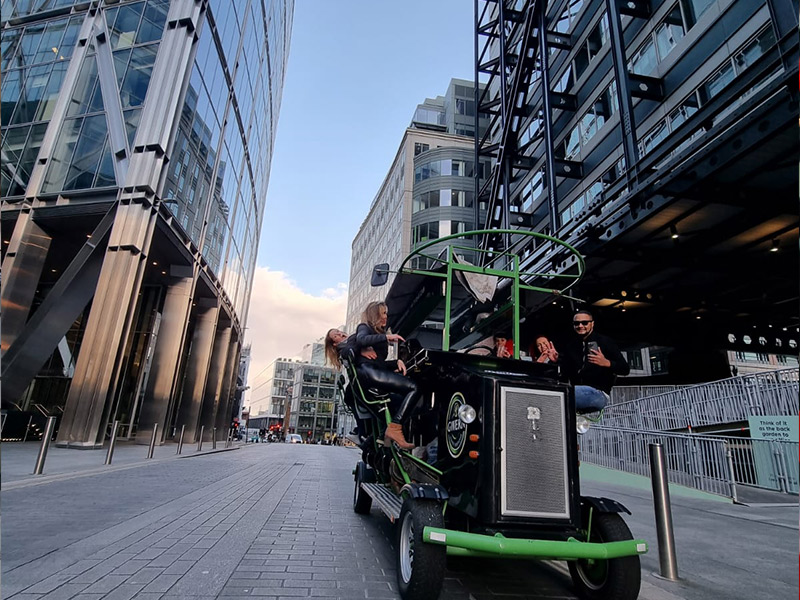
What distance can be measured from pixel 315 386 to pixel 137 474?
318ft

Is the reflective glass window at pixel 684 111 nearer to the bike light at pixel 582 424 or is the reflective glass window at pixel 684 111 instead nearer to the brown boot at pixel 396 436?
the bike light at pixel 582 424

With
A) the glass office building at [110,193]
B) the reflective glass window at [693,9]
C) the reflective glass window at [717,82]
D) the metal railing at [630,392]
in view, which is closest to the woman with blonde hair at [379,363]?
the glass office building at [110,193]

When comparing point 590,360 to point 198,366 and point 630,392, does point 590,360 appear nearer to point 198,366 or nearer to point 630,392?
point 630,392

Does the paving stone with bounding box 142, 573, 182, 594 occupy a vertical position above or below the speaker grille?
below

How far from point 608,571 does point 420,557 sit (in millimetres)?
1391

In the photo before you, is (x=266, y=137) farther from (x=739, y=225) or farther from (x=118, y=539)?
(x=118, y=539)

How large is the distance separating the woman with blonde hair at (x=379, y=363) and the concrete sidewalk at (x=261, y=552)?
49.4 inches

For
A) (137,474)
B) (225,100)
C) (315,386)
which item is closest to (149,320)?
(225,100)

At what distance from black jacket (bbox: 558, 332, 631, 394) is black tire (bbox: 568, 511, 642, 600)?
4.64 feet

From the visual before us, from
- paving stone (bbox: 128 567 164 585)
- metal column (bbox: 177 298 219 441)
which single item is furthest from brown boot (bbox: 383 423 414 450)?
metal column (bbox: 177 298 219 441)

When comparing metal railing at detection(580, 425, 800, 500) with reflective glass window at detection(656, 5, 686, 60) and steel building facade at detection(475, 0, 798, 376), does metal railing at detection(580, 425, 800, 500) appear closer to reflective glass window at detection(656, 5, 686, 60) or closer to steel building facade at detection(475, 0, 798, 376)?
steel building facade at detection(475, 0, 798, 376)

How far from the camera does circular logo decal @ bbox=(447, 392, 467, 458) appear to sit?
360 centimetres

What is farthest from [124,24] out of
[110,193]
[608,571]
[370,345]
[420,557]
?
[608,571]

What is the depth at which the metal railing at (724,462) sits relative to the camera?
8.79 meters
